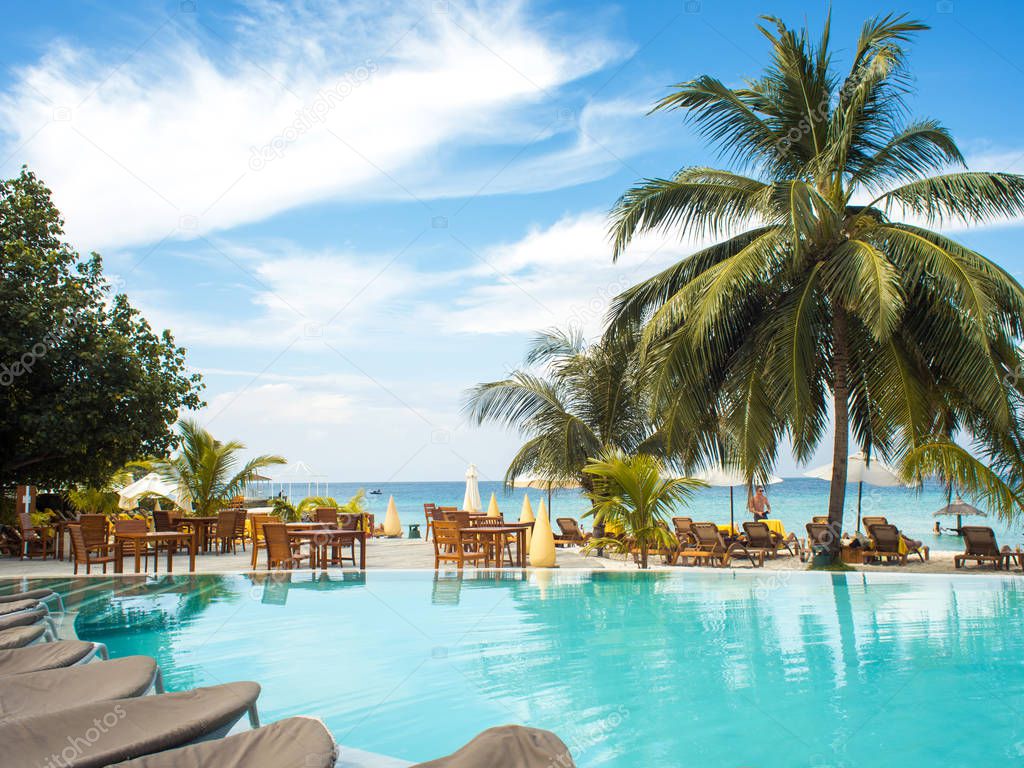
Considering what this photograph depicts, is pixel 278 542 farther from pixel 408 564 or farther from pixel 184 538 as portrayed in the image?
pixel 408 564

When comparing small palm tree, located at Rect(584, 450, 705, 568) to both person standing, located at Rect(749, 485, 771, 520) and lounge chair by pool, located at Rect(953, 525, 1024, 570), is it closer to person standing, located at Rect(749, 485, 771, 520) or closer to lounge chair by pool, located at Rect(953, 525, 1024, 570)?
lounge chair by pool, located at Rect(953, 525, 1024, 570)

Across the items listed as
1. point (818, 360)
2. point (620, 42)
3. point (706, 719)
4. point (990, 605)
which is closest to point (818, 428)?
point (818, 360)

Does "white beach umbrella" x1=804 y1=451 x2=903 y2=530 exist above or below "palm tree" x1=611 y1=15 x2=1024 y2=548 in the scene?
below

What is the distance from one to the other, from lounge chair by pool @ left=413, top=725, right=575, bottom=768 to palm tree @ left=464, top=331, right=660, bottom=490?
46.6 feet

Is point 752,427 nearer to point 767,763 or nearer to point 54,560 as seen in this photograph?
point 767,763

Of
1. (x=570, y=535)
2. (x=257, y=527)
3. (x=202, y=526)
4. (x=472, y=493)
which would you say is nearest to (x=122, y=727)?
(x=257, y=527)

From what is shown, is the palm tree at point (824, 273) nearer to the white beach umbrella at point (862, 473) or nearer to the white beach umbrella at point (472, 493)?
the white beach umbrella at point (862, 473)

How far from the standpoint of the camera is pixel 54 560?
556 inches

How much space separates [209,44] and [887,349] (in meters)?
10.5

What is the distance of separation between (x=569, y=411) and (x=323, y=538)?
706cm

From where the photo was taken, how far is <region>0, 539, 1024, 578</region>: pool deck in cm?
1205

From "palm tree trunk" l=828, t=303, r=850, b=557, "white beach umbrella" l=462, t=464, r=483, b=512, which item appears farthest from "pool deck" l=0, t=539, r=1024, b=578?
"white beach umbrella" l=462, t=464, r=483, b=512

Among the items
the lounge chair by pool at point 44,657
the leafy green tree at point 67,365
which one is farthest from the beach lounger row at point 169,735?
the leafy green tree at point 67,365

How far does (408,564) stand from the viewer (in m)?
12.8
